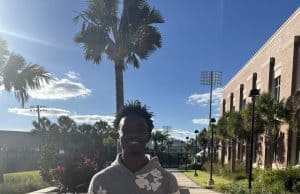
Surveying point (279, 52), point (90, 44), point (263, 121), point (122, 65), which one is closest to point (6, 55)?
point (90, 44)

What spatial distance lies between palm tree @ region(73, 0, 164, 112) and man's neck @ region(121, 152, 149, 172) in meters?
18.3

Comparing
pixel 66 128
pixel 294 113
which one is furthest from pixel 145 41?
pixel 66 128

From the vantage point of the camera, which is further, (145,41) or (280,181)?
(280,181)

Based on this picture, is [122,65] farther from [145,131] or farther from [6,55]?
[145,131]

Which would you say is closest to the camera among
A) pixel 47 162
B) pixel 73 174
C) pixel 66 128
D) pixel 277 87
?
pixel 73 174

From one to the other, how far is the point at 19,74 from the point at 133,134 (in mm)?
18145

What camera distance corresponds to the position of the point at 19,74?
19.9 m

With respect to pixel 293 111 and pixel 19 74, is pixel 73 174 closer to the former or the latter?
pixel 19 74

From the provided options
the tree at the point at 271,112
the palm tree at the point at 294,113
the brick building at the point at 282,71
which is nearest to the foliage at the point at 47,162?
the tree at the point at 271,112

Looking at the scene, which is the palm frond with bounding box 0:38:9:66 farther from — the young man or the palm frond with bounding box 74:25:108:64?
the young man

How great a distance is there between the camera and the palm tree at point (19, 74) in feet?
64.9

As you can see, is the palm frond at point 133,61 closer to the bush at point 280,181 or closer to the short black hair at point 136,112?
the bush at point 280,181

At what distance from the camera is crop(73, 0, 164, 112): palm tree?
21.0 meters

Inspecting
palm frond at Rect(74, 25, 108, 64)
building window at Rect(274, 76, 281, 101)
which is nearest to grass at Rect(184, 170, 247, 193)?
building window at Rect(274, 76, 281, 101)
